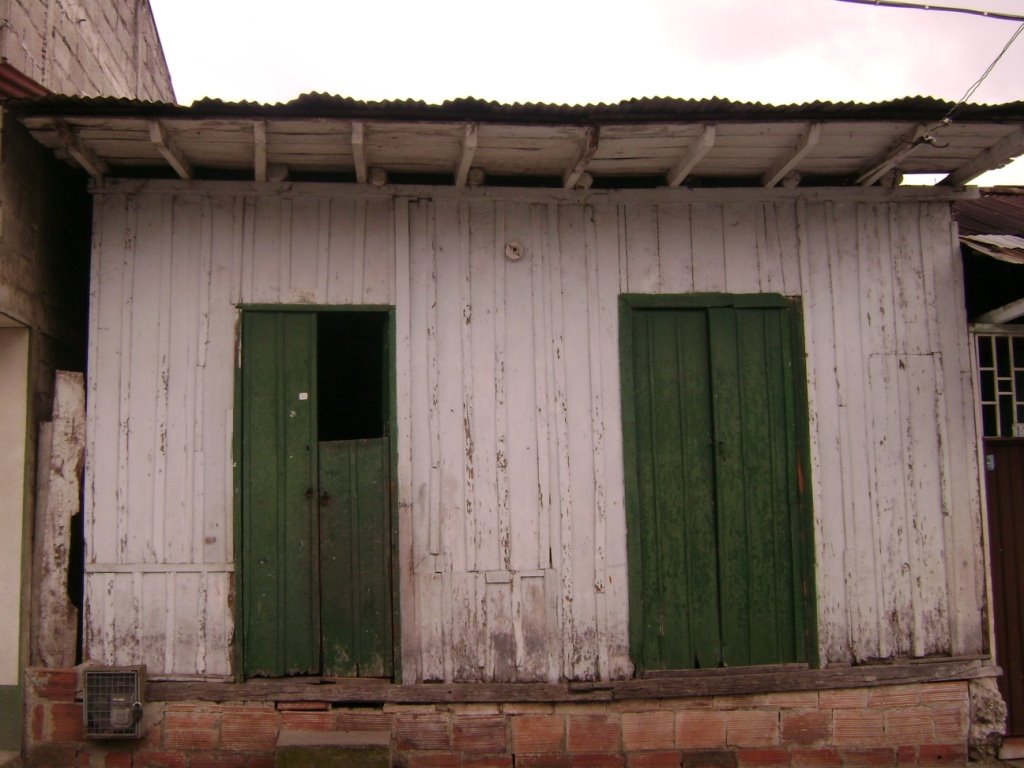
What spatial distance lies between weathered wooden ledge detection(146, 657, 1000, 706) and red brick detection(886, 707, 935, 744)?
215 millimetres

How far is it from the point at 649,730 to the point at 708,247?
3398 millimetres

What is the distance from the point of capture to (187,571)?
5.53 metres

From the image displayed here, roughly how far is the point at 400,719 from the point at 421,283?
9.66 ft

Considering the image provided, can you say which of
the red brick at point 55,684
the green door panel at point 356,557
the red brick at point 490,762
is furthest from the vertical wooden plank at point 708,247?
the red brick at point 55,684

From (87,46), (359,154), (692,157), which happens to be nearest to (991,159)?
(692,157)

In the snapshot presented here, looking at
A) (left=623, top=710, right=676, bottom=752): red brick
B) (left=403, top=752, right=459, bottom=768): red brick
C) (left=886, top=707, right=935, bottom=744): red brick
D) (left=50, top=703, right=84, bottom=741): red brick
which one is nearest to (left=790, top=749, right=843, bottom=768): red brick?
(left=886, top=707, right=935, bottom=744): red brick

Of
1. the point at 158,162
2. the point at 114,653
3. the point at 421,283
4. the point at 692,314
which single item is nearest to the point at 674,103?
the point at 692,314

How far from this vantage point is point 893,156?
5.73m

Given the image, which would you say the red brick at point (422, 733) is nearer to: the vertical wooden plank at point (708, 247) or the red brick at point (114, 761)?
the red brick at point (114, 761)

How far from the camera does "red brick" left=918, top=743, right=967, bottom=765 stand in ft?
19.0

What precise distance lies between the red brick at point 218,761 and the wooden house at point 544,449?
0.22ft

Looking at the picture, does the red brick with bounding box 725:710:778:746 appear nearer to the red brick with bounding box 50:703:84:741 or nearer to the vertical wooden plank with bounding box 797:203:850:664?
the vertical wooden plank with bounding box 797:203:850:664

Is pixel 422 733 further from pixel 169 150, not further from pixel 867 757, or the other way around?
pixel 169 150

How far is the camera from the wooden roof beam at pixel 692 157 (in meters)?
5.32
